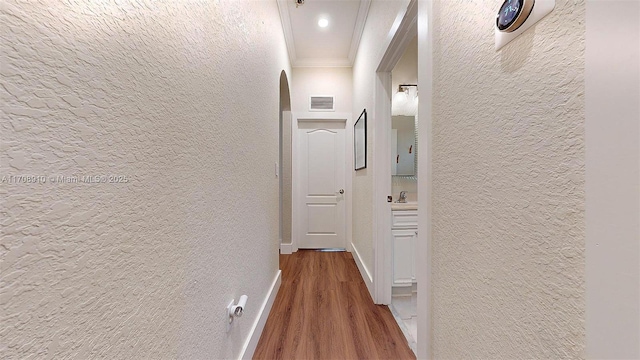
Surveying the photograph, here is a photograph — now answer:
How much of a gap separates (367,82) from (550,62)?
2.13 meters

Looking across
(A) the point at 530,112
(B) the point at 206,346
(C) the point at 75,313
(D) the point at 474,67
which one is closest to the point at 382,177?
(D) the point at 474,67

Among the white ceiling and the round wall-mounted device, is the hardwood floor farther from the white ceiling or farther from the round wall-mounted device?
the white ceiling

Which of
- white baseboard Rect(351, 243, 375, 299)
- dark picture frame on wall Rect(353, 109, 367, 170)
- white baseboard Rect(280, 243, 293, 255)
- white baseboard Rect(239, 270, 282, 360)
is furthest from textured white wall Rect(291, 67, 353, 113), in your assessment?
white baseboard Rect(239, 270, 282, 360)

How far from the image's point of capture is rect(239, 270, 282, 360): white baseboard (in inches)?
53.8

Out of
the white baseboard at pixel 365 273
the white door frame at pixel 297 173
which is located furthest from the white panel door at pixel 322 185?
the white baseboard at pixel 365 273

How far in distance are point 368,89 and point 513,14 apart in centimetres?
195

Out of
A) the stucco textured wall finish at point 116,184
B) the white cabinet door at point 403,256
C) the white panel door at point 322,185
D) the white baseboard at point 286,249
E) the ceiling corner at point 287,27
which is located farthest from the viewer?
the white panel door at point 322,185

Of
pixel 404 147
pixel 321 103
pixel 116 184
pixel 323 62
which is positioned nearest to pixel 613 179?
pixel 116 184

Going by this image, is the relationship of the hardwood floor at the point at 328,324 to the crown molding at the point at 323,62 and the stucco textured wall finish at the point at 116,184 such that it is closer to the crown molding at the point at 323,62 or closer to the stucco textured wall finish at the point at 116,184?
the stucco textured wall finish at the point at 116,184

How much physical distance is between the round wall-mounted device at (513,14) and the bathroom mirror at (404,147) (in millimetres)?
2352

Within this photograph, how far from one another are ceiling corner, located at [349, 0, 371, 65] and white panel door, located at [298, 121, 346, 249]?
94 centimetres

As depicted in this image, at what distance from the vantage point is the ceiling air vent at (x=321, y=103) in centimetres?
360

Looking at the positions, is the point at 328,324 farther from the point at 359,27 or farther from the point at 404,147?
the point at 359,27

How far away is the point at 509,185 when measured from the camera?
0.65 m
